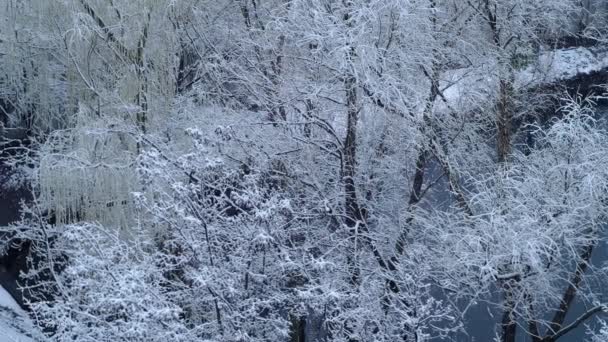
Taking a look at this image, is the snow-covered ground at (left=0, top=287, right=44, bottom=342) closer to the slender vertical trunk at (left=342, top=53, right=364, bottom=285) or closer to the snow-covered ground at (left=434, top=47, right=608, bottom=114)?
the slender vertical trunk at (left=342, top=53, right=364, bottom=285)

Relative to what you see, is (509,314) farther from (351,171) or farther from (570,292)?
(351,171)

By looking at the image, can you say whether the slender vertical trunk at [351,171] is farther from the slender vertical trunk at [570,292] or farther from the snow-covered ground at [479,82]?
the slender vertical trunk at [570,292]

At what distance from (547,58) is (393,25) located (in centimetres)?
299

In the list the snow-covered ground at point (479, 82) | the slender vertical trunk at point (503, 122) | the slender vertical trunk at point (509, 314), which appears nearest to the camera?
the slender vertical trunk at point (509, 314)

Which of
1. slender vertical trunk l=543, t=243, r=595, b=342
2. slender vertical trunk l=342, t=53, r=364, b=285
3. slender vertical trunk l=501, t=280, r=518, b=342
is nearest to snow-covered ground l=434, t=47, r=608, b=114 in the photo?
slender vertical trunk l=342, t=53, r=364, b=285

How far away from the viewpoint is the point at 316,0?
24.5 feet

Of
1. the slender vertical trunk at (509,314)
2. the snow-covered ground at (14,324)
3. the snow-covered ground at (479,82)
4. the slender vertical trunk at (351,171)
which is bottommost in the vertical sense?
the snow-covered ground at (14,324)

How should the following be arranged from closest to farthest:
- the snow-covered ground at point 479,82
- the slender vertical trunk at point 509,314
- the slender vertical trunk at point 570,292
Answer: the slender vertical trunk at point 509,314
the slender vertical trunk at point 570,292
the snow-covered ground at point 479,82

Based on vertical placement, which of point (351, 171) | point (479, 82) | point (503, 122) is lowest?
point (351, 171)

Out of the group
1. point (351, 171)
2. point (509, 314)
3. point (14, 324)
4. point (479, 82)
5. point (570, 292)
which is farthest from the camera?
point (479, 82)

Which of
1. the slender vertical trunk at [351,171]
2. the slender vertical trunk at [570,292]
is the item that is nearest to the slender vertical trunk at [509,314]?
the slender vertical trunk at [570,292]

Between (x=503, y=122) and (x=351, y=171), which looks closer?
(x=351, y=171)

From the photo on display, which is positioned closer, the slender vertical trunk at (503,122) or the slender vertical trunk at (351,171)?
the slender vertical trunk at (351,171)

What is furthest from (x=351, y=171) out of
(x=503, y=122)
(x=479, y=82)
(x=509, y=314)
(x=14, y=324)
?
(x=14, y=324)
